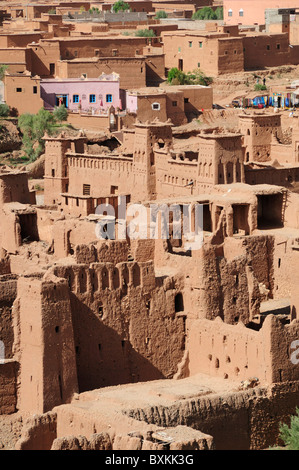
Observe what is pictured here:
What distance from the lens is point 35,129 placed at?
2901 inches

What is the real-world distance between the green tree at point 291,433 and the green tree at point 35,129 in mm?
28909

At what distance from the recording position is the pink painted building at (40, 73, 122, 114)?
254 ft

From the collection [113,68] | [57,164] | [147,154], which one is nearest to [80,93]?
[113,68]

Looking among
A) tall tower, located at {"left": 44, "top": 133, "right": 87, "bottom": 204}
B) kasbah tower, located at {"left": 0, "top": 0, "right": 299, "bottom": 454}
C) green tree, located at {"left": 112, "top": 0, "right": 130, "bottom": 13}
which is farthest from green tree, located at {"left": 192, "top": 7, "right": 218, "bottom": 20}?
tall tower, located at {"left": 44, "top": 133, "right": 87, "bottom": 204}

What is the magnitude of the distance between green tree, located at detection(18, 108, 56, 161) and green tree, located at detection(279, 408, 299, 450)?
28.9 meters

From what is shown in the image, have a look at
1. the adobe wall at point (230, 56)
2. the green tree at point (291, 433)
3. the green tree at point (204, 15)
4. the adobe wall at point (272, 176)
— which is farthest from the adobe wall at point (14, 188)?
the green tree at point (204, 15)

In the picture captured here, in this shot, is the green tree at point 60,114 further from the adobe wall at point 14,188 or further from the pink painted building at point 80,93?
the adobe wall at point 14,188

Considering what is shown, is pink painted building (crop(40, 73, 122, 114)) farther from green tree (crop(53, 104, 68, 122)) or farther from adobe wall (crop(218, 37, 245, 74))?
adobe wall (crop(218, 37, 245, 74))

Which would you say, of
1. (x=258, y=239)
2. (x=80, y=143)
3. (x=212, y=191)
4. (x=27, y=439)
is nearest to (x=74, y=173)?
(x=80, y=143)

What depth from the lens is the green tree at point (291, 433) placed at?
4388 cm

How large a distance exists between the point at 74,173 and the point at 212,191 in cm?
743

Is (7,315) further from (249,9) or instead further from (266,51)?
(249,9)

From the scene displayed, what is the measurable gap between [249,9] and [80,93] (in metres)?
25.7

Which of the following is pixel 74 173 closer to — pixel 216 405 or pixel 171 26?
pixel 216 405
